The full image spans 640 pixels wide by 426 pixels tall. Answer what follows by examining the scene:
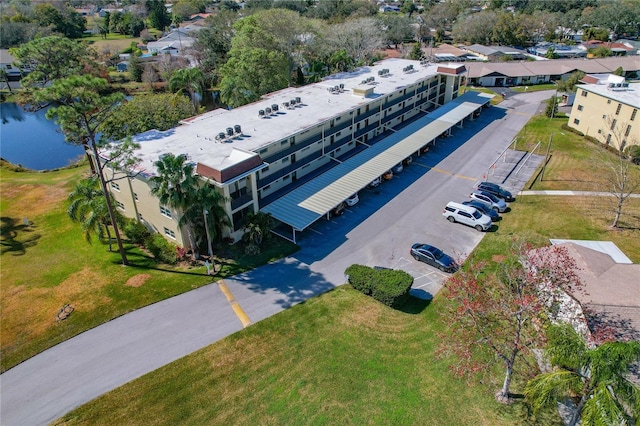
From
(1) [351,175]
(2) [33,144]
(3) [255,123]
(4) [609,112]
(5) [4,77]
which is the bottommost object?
(2) [33,144]

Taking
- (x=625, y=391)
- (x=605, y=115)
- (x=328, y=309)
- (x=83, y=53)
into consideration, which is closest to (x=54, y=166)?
(x=83, y=53)

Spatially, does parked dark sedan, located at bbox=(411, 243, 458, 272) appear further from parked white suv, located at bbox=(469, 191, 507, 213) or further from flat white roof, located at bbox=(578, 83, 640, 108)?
flat white roof, located at bbox=(578, 83, 640, 108)

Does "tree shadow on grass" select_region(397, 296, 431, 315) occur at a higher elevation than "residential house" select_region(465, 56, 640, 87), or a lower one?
lower

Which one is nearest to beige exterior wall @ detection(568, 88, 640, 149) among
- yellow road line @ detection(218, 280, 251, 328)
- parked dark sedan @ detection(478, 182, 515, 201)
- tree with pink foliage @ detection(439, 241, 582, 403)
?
parked dark sedan @ detection(478, 182, 515, 201)

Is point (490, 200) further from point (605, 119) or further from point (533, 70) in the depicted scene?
point (533, 70)

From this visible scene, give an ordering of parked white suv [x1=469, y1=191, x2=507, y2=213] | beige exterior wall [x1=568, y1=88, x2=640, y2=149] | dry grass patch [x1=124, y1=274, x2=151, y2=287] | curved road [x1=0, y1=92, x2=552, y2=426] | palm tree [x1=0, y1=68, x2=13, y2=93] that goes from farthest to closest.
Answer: palm tree [x1=0, y1=68, x2=13, y2=93] < beige exterior wall [x1=568, y1=88, x2=640, y2=149] < parked white suv [x1=469, y1=191, x2=507, y2=213] < dry grass patch [x1=124, y1=274, x2=151, y2=287] < curved road [x1=0, y1=92, x2=552, y2=426]

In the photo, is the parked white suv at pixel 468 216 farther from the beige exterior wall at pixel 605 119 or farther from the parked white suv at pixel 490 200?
the beige exterior wall at pixel 605 119

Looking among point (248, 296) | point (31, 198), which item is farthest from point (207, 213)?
point (31, 198)
